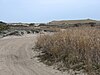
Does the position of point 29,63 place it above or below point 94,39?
below

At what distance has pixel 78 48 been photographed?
1330 centimetres

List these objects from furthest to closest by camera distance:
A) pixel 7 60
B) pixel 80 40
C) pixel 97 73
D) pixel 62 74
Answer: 1. pixel 7 60
2. pixel 80 40
3. pixel 62 74
4. pixel 97 73

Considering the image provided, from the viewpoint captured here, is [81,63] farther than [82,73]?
Yes

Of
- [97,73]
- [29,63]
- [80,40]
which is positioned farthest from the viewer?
[29,63]

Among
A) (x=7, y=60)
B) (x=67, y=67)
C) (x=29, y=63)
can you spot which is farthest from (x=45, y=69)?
(x=7, y=60)

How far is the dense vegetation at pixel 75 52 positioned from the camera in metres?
11.6

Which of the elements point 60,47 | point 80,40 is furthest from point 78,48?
point 60,47

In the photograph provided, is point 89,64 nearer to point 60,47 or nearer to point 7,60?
point 60,47

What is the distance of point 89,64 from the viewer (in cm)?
1134

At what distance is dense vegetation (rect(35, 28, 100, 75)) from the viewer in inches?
458

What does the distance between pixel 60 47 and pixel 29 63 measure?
1.69 m

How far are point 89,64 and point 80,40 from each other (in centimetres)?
247

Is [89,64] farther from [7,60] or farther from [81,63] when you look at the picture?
[7,60]

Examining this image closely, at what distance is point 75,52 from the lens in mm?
13133
